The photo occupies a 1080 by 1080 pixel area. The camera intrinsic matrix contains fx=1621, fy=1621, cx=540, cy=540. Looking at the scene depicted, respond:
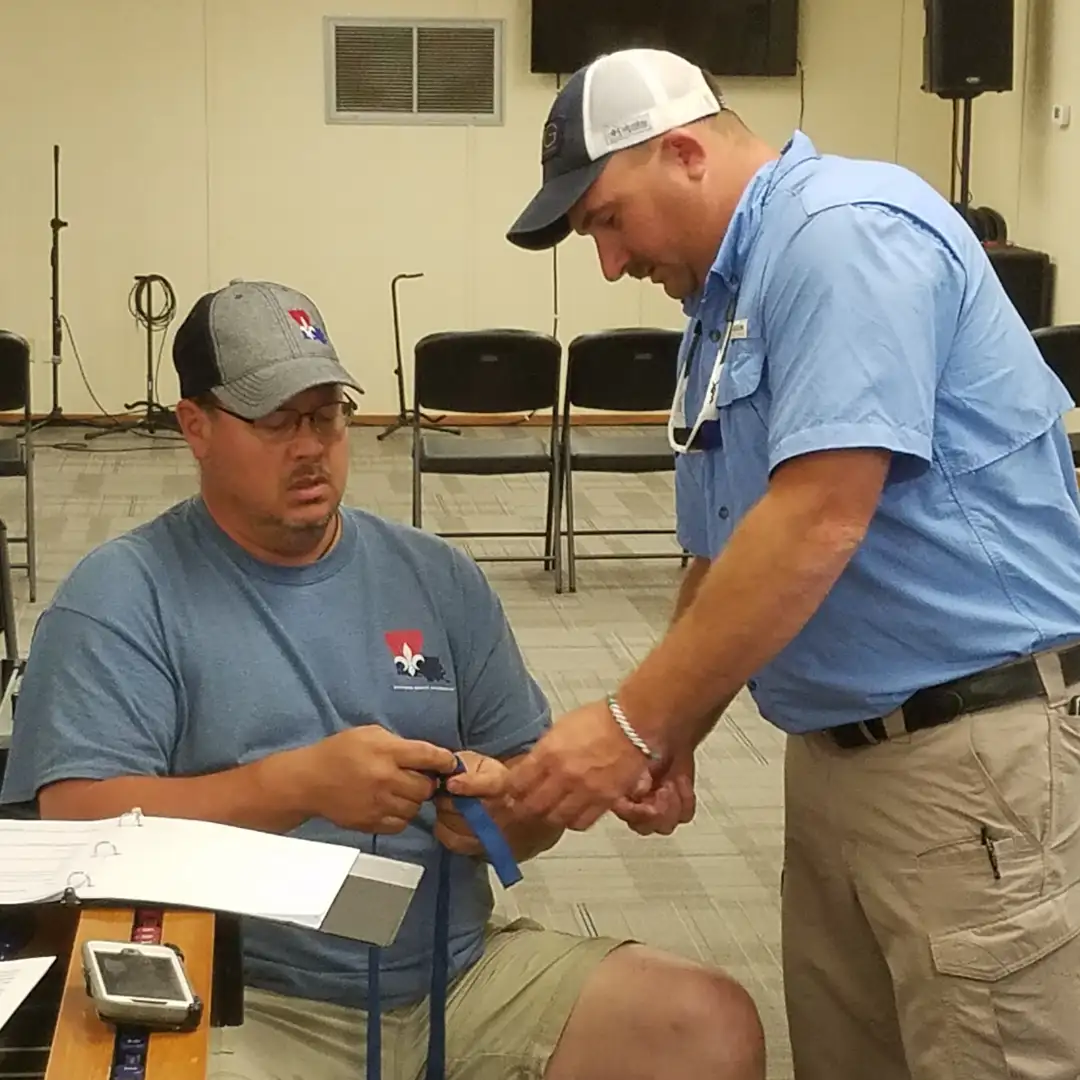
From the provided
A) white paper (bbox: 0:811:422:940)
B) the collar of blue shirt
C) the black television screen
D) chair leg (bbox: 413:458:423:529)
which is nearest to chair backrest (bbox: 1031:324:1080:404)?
chair leg (bbox: 413:458:423:529)

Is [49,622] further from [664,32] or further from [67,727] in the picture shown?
[664,32]

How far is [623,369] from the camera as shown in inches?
212

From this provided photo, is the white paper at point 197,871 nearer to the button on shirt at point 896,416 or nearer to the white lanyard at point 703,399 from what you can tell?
the button on shirt at point 896,416

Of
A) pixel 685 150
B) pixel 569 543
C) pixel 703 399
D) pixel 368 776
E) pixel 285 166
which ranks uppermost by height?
pixel 285 166

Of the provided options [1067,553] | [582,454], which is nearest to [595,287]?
[582,454]

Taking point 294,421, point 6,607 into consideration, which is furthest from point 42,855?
point 6,607

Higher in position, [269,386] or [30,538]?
[269,386]

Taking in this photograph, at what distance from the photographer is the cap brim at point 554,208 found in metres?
1.68

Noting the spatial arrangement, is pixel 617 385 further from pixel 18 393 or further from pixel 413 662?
pixel 413 662

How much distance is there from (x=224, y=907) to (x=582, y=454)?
13.7 feet

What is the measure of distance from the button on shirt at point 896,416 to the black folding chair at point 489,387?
362cm

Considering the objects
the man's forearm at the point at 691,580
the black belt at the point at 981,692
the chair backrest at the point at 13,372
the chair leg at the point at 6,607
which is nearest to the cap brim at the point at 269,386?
the man's forearm at the point at 691,580

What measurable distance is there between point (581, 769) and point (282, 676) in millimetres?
340

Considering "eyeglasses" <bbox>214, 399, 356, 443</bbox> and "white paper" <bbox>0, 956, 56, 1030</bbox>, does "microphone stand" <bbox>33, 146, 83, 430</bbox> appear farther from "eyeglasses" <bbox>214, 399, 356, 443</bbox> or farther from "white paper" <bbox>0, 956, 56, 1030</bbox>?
"white paper" <bbox>0, 956, 56, 1030</bbox>
